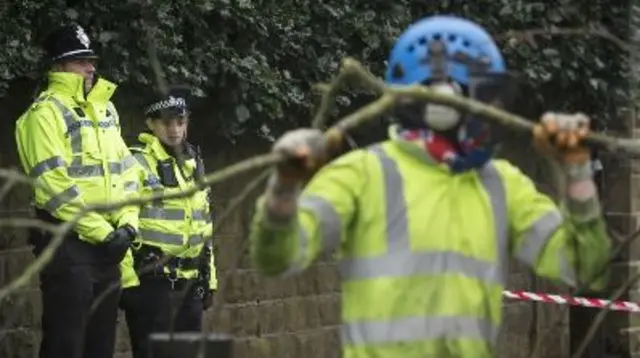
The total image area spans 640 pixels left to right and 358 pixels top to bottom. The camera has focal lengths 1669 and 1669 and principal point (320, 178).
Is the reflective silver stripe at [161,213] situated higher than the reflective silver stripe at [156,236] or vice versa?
the reflective silver stripe at [161,213]

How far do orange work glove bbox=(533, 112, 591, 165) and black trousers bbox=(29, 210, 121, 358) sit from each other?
3.72 metres

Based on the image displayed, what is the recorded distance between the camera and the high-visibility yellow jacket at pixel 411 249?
3973 millimetres

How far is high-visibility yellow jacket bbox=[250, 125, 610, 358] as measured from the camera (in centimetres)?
397

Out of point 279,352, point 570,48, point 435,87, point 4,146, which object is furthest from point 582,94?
point 435,87

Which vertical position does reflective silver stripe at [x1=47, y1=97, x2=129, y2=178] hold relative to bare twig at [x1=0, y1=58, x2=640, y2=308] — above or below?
above

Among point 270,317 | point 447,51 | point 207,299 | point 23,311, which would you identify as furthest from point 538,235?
point 270,317

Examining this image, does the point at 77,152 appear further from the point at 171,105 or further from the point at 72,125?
the point at 171,105

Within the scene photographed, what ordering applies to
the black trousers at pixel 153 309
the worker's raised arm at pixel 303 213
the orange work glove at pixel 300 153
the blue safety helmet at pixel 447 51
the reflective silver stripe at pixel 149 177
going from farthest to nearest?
1. the black trousers at pixel 153 309
2. the reflective silver stripe at pixel 149 177
3. the blue safety helmet at pixel 447 51
4. the worker's raised arm at pixel 303 213
5. the orange work glove at pixel 300 153

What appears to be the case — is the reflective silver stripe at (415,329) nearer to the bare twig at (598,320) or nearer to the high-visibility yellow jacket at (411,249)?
the high-visibility yellow jacket at (411,249)

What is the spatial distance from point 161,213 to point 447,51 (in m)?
3.73

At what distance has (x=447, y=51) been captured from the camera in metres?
4.09

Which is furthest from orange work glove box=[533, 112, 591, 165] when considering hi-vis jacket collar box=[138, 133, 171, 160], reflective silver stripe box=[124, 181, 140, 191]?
hi-vis jacket collar box=[138, 133, 171, 160]

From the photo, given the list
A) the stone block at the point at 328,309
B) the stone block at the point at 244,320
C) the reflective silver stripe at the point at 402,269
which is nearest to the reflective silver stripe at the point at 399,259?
the reflective silver stripe at the point at 402,269

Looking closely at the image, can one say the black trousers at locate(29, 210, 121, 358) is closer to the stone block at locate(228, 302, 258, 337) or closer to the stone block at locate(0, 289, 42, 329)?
the stone block at locate(0, 289, 42, 329)
